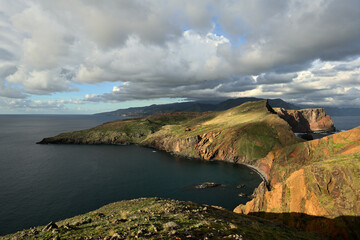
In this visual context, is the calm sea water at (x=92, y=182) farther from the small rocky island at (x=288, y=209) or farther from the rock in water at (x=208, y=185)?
the small rocky island at (x=288, y=209)

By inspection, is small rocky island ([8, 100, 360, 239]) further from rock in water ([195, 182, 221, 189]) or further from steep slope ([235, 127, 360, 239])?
rock in water ([195, 182, 221, 189])

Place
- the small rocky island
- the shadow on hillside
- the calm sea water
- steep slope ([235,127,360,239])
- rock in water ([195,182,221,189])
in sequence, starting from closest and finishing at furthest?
the small rocky island
the shadow on hillside
steep slope ([235,127,360,239])
the calm sea water
rock in water ([195,182,221,189])

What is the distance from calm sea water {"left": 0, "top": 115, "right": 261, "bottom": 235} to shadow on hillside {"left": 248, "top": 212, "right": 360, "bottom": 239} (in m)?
35.6

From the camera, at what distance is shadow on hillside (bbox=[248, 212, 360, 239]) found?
35169mm

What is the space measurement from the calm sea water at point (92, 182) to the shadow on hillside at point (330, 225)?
3562cm

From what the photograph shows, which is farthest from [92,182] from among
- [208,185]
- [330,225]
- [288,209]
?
[330,225]

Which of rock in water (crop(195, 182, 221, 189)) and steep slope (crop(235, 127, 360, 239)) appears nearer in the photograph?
steep slope (crop(235, 127, 360, 239))

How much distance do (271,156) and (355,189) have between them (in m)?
93.1

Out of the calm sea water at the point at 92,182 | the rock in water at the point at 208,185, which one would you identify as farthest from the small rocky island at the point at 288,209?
the rock in water at the point at 208,185

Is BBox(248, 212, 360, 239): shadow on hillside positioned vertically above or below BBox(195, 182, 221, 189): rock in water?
above

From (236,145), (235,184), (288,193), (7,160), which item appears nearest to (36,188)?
(7,160)

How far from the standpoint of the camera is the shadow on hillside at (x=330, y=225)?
35.2 meters

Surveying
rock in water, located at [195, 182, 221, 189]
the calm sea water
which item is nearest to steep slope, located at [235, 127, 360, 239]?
the calm sea water

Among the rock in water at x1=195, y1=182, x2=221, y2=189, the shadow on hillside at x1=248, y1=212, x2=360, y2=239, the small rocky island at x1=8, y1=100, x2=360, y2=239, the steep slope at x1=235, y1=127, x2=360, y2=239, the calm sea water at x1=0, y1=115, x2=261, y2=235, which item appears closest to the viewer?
the small rocky island at x1=8, y1=100, x2=360, y2=239
